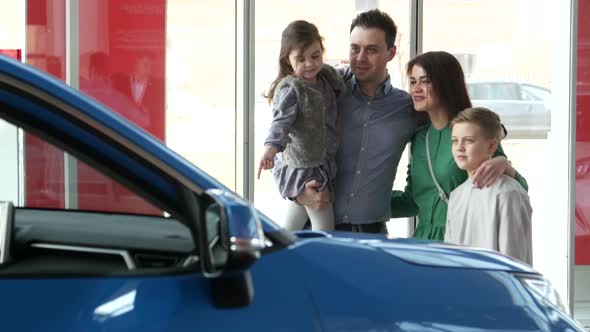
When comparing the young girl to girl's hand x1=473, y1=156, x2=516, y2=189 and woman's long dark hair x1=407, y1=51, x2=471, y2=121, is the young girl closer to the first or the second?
woman's long dark hair x1=407, y1=51, x2=471, y2=121

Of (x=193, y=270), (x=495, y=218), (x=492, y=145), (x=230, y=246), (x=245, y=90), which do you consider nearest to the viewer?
(x=230, y=246)

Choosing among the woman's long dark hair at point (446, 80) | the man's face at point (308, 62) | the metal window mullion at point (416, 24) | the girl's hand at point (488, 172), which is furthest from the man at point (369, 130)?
the metal window mullion at point (416, 24)

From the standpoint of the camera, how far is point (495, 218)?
14.2ft

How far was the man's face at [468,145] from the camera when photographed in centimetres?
439

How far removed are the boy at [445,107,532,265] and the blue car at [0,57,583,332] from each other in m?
1.62

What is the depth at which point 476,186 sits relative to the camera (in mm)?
4367

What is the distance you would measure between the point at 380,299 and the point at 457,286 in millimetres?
220

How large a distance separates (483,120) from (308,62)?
968mm

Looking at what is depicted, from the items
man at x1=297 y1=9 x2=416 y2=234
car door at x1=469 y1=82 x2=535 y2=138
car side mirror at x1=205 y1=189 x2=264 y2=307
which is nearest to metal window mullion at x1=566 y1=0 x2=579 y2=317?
car door at x1=469 y1=82 x2=535 y2=138

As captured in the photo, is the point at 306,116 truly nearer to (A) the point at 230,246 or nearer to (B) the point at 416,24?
(A) the point at 230,246

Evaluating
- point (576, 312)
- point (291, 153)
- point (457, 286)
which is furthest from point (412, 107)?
point (576, 312)

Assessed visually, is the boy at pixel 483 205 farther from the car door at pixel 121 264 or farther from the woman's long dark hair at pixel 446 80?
the car door at pixel 121 264

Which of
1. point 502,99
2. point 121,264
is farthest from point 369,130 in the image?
point 502,99

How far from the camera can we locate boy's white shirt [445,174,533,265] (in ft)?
14.1
